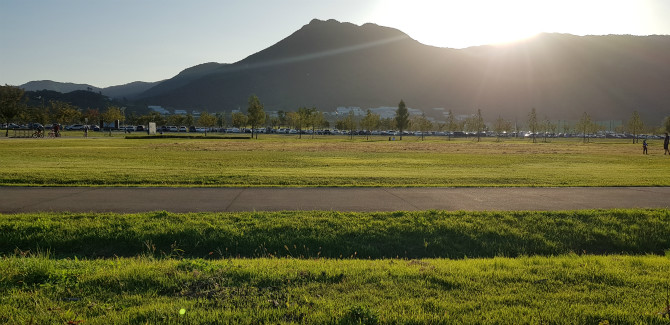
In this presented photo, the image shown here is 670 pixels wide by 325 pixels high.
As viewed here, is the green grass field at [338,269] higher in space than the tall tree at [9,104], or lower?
lower

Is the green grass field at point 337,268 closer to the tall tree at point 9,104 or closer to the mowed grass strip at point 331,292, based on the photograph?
the mowed grass strip at point 331,292

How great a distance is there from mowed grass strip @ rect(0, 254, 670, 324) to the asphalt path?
477 cm

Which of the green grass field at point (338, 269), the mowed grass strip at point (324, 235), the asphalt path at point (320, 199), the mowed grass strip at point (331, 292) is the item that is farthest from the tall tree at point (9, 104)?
the mowed grass strip at point (331, 292)

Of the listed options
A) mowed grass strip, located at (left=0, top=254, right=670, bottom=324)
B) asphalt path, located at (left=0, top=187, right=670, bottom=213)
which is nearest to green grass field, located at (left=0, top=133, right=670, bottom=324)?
mowed grass strip, located at (left=0, top=254, right=670, bottom=324)

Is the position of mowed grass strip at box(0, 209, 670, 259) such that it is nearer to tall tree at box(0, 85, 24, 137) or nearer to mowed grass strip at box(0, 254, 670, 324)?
mowed grass strip at box(0, 254, 670, 324)

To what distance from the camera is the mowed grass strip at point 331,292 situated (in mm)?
4750

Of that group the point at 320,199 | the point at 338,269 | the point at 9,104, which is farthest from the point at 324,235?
the point at 9,104

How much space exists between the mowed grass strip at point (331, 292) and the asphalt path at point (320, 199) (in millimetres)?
4766

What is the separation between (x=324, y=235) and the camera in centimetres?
933

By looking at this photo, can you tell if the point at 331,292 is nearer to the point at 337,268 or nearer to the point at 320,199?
the point at 337,268

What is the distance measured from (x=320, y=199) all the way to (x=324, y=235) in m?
3.74

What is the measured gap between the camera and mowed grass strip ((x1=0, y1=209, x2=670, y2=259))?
346 inches

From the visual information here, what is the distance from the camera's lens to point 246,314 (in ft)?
15.8

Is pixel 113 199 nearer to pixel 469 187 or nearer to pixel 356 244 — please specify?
pixel 356 244
